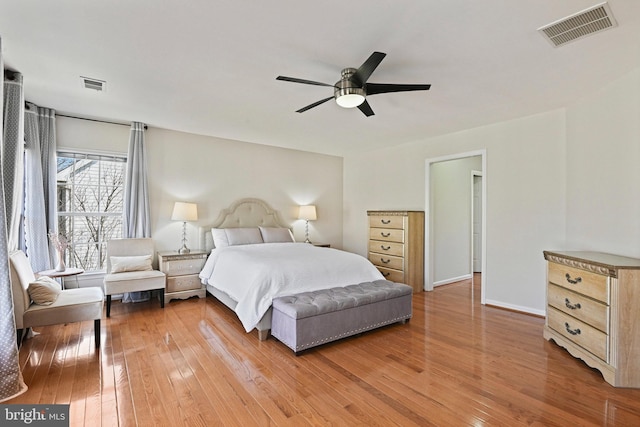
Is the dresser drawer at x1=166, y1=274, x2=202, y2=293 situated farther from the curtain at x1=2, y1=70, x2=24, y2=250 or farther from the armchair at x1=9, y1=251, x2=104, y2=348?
the curtain at x1=2, y1=70, x2=24, y2=250

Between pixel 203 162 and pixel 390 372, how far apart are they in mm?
4377

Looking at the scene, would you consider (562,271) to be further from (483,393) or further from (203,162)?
(203,162)

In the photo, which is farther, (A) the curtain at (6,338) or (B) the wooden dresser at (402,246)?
(B) the wooden dresser at (402,246)

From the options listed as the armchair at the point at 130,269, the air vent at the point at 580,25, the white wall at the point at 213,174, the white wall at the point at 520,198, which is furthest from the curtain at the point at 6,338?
the white wall at the point at 520,198

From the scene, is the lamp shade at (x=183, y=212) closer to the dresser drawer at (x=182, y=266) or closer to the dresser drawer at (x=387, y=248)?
the dresser drawer at (x=182, y=266)

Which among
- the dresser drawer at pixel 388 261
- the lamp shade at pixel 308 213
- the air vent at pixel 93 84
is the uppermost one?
the air vent at pixel 93 84

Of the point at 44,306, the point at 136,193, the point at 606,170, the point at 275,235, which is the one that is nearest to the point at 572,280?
the point at 606,170

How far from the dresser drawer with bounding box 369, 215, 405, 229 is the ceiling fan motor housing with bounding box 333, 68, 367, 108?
115 inches

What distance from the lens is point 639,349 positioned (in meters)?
2.33

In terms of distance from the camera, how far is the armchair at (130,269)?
3.90 m

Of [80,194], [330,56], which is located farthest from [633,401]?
[80,194]

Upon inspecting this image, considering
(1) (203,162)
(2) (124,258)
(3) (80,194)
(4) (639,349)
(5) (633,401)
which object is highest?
(1) (203,162)

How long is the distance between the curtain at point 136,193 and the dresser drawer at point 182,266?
1.86 feet

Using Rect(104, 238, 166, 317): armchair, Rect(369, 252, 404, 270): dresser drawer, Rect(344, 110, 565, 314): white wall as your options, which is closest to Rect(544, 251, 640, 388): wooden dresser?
Rect(344, 110, 565, 314): white wall
